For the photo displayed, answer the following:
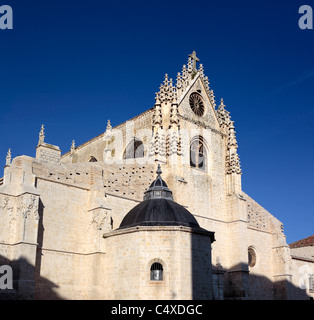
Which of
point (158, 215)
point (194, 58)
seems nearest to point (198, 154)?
point (194, 58)

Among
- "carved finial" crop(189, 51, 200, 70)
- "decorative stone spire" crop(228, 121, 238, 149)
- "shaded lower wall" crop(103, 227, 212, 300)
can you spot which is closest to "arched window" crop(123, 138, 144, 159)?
"decorative stone spire" crop(228, 121, 238, 149)

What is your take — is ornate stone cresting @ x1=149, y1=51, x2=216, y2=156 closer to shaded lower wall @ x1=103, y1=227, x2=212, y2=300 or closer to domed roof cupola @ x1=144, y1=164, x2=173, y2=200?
domed roof cupola @ x1=144, y1=164, x2=173, y2=200

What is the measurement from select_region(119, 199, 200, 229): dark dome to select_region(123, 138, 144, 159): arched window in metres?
9.36

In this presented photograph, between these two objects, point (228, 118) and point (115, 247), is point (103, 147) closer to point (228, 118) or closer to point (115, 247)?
point (228, 118)

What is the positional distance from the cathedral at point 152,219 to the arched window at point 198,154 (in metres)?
0.07

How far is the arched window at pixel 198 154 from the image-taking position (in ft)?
99.2

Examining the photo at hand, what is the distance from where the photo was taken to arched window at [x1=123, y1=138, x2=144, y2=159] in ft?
103

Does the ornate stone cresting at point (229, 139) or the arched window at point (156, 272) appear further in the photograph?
the ornate stone cresting at point (229, 139)

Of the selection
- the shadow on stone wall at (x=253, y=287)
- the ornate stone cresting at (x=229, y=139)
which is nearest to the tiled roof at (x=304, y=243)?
the shadow on stone wall at (x=253, y=287)

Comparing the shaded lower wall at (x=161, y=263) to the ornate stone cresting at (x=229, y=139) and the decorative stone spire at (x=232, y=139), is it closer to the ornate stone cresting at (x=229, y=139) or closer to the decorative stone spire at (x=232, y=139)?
the ornate stone cresting at (x=229, y=139)

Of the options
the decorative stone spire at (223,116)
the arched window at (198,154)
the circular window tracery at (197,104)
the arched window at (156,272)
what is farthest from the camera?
the decorative stone spire at (223,116)

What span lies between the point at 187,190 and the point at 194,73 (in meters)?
9.21

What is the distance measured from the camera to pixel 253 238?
31562 mm
